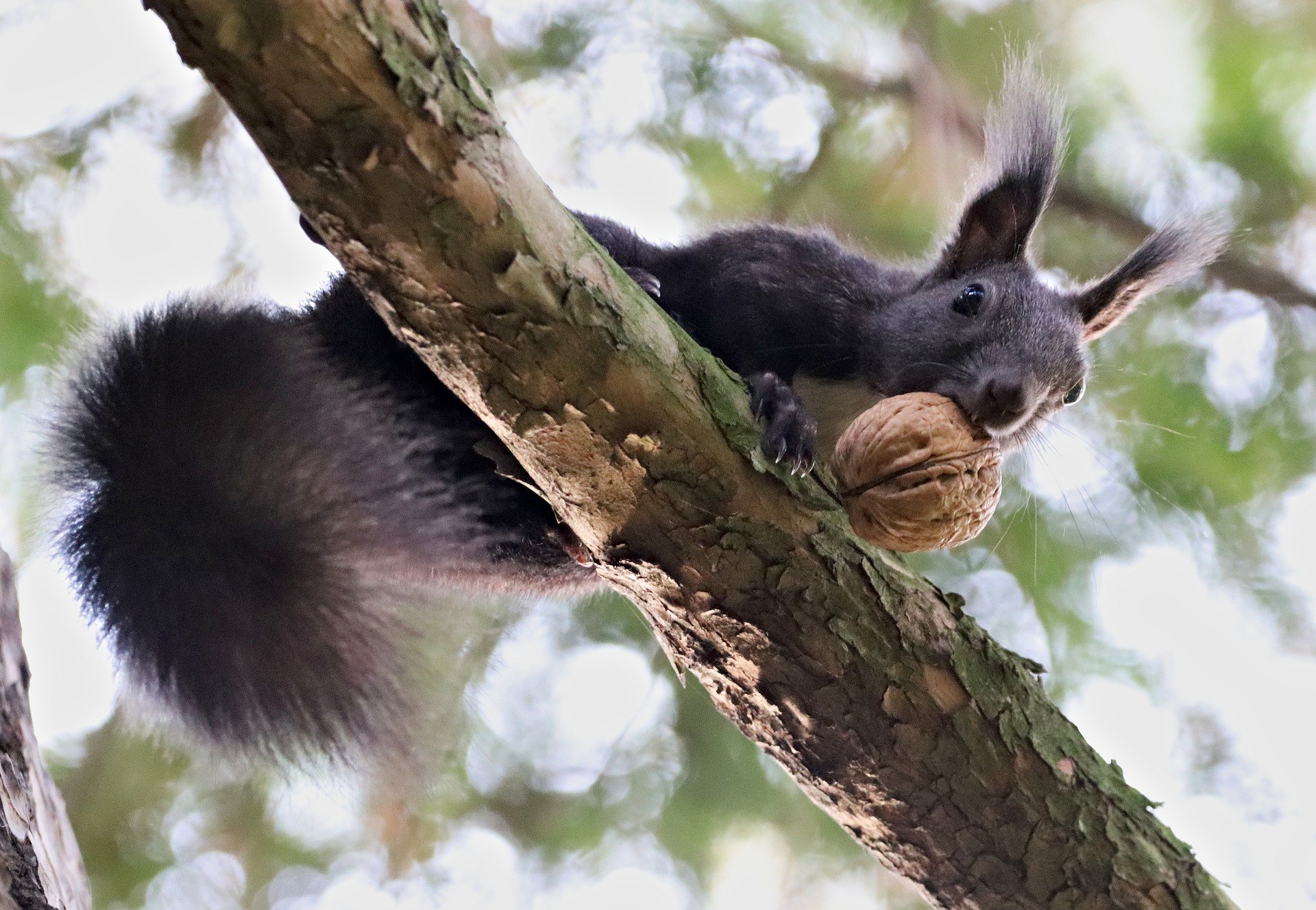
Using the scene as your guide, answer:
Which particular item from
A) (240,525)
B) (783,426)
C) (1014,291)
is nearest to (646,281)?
(783,426)

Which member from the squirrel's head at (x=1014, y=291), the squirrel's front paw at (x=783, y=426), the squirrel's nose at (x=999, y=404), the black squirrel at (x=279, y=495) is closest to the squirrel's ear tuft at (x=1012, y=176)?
the squirrel's head at (x=1014, y=291)

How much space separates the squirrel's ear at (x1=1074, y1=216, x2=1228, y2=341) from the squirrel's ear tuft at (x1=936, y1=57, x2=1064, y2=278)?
213 millimetres

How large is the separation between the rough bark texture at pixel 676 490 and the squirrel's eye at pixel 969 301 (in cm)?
84

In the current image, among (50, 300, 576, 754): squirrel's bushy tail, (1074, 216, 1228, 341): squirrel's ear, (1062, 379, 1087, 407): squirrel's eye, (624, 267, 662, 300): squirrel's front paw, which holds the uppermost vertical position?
(1074, 216, 1228, 341): squirrel's ear

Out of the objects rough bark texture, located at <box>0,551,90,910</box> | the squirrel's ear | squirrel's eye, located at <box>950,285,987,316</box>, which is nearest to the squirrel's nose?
squirrel's eye, located at <box>950,285,987,316</box>

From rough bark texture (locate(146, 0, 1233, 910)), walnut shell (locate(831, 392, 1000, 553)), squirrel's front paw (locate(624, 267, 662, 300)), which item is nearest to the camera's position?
rough bark texture (locate(146, 0, 1233, 910))

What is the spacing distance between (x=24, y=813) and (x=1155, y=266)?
8.47 feet

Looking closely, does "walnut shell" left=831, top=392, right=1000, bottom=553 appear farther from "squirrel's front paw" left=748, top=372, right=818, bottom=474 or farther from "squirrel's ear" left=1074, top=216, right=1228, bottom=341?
"squirrel's ear" left=1074, top=216, right=1228, bottom=341

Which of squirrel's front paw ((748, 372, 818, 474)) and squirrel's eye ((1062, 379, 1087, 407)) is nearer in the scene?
squirrel's front paw ((748, 372, 818, 474))

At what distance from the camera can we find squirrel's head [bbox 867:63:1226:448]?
2588mm

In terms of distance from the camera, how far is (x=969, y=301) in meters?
2.68

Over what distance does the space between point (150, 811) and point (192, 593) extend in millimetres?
1689

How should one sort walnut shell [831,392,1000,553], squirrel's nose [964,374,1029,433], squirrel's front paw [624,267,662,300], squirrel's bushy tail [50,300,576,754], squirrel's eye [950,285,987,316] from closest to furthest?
squirrel's bushy tail [50,300,576,754] → walnut shell [831,392,1000,553] → squirrel's nose [964,374,1029,433] → squirrel's front paw [624,267,662,300] → squirrel's eye [950,285,987,316]

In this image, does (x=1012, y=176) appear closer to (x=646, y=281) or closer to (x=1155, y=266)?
(x=1155, y=266)
